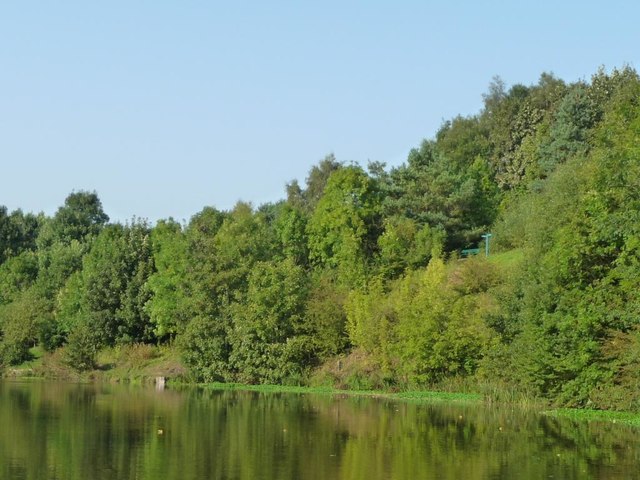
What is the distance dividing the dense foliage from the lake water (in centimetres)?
Answer: 542

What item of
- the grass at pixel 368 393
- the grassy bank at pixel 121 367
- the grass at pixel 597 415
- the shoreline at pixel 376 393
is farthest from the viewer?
the grassy bank at pixel 121 367

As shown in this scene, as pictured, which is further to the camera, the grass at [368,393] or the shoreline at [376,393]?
the grass at [368,393]

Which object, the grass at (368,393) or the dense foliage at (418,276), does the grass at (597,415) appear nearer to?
the dense foliage at (418,276)

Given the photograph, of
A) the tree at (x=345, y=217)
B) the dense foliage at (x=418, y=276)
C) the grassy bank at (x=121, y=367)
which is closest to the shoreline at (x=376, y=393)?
the grassy bank at (x=121, y=367)

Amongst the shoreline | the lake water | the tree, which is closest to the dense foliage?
the tree

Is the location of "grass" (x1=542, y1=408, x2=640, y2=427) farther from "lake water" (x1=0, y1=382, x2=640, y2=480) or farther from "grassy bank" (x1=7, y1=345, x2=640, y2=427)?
"lake water" (x1=0, y1=382, x2=640, y2=480)

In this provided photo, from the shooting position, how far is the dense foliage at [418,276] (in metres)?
44.7

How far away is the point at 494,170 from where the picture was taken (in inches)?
3942

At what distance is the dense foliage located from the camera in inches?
1759

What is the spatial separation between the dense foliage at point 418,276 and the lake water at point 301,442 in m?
5.42

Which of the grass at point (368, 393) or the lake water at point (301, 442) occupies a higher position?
the grass at point (368, 393)

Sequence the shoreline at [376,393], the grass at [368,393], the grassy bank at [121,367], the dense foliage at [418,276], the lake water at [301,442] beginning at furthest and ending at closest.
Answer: the grassy bank at [121,367]
the grass at [368,393]
the dense foliage at [418,276]
the shoreline at [376,393]
the lake water at [301,442]

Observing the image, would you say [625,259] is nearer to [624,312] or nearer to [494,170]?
[624,312]

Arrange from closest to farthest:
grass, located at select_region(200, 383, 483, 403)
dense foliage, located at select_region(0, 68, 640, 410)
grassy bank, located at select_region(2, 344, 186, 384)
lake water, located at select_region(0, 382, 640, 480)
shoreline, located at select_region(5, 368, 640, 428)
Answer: lake water, located at select_region(0, 382, 640, 480) → shoreline, located at select_region(5, 368, 640, 428) → dense foliage, located at select_region(0, 68, 640, 410) → grass, located at select_region(200, 383, 483, 403) → grassy bank, located at select_region(2, 344, 186, 384)
